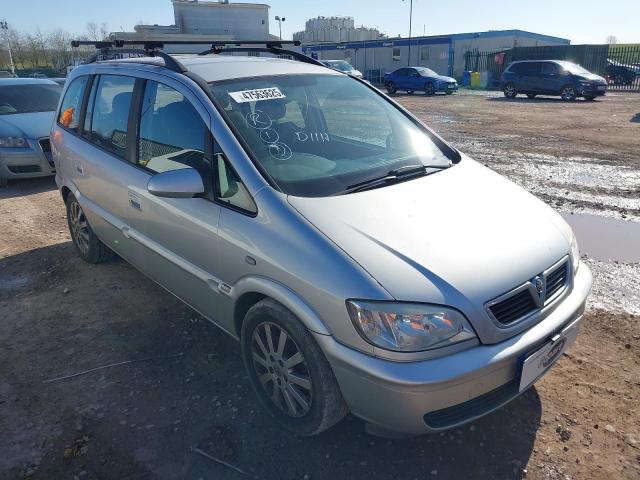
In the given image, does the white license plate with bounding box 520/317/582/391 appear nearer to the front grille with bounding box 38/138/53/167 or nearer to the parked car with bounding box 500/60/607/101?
the front grille with bounding box 38/138/53/167

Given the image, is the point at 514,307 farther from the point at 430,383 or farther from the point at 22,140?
the point at 22,140

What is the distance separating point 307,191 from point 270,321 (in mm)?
703

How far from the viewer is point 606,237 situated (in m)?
5.23

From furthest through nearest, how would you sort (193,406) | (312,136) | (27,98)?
(27,98) → (312,136) → (193,406)

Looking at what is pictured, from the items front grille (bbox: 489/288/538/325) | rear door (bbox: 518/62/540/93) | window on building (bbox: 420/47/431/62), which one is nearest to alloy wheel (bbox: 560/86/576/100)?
rear door (bbox: 518/62/540/93)

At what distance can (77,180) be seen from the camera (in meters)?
4.41

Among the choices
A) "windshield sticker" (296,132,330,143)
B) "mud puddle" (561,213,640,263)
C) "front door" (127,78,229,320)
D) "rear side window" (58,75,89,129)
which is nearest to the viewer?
"front door" (127,78,229,320)

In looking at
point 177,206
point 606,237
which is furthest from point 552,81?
point 177,206

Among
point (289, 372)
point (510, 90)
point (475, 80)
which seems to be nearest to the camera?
point (289, 372)

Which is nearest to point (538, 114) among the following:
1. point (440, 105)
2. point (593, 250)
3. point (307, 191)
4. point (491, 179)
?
point (440, 105)

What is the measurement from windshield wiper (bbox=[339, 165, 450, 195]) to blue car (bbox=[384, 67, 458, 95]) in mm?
24606

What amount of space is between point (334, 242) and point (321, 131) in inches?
51.3

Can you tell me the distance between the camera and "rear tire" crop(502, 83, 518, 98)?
75.0 ft

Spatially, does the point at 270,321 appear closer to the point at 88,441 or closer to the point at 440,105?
the point at 88,441
